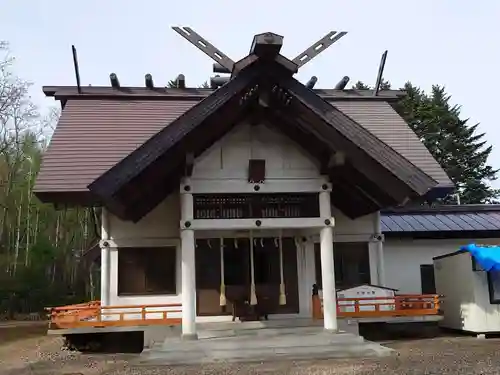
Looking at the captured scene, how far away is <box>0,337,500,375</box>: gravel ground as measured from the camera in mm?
7852

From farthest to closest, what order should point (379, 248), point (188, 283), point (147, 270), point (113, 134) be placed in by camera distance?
point (113, 134)
point (379, 248)
point (147, 270)
point (188, 283)

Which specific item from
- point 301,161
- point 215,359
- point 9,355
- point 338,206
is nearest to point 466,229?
point 338,206

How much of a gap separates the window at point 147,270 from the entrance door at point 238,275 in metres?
0.66

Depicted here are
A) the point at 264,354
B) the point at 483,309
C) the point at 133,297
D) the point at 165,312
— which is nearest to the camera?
the point at 264,354

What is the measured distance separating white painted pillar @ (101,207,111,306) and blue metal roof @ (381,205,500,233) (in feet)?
25.3

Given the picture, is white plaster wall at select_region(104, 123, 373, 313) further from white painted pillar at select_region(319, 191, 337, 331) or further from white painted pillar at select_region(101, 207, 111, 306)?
white painted pillar at select_region(319, 191, 337, 331)

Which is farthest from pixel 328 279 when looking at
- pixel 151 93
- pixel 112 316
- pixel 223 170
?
pixel 151 93

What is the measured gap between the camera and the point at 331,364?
27.5ft

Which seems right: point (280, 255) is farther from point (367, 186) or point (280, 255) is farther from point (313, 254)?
point (367, 186)

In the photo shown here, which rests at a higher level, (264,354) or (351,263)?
(351,263)

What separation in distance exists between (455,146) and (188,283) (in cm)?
3434

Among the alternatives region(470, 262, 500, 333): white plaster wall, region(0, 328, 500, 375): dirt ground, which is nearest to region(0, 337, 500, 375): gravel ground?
region(0, 328, 500, 375): dirt ground

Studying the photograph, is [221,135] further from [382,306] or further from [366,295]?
[382,306]

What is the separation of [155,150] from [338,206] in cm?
554
